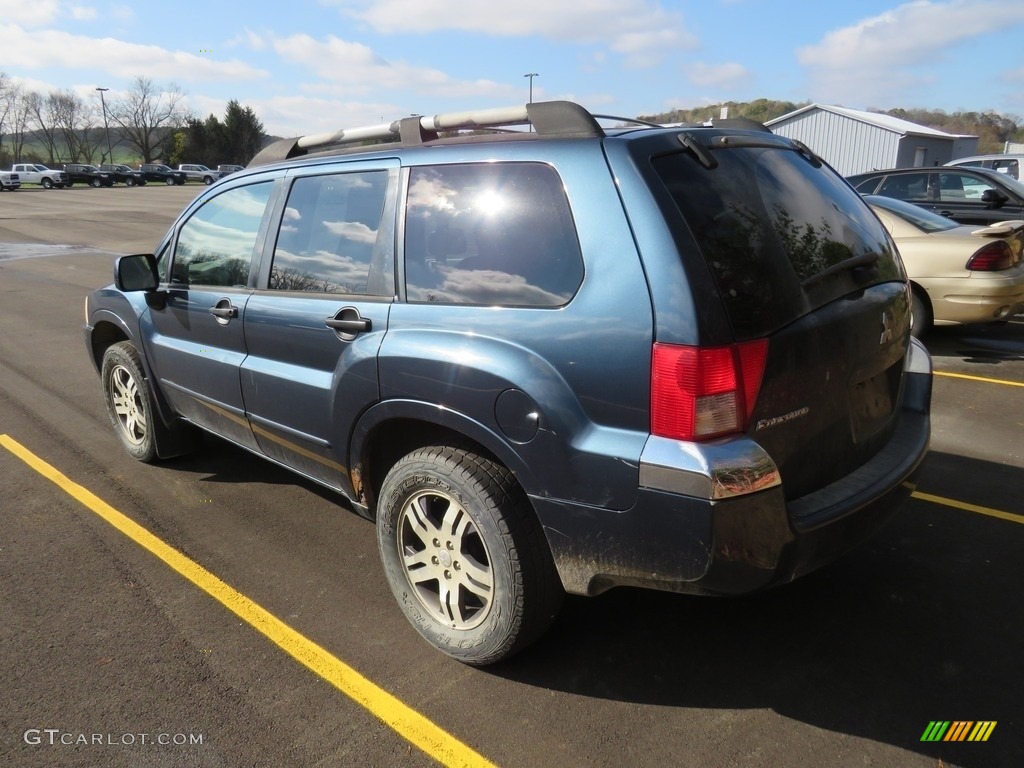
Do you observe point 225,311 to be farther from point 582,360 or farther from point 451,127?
point 582,360

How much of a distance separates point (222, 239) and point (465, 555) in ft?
7.47

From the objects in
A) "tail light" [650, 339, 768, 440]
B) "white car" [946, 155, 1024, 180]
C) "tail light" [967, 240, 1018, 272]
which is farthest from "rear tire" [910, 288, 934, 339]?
"white car" [946, 155, 1024, 180]

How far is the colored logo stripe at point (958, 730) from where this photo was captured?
7.95ft

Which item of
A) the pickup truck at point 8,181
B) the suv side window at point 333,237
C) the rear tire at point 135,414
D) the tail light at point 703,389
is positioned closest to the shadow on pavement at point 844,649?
the tail light at point 703,389

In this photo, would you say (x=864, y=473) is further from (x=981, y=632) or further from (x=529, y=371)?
(x=529, y=371)

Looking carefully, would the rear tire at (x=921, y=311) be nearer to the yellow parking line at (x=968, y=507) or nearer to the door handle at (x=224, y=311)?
the yellow parking line at (x=968, y=507)

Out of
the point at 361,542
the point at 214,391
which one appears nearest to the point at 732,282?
the point at 361,542

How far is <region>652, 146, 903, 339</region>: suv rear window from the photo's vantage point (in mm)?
2307

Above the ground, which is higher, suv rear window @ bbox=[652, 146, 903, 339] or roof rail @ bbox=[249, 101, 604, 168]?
roof rail @ bbox=[249, 101, 604, 168]

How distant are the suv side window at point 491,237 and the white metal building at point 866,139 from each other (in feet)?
111

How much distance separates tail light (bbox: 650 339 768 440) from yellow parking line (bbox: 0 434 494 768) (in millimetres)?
1228

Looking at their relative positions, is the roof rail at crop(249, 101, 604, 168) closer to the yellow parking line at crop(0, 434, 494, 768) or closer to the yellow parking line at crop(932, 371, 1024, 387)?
the yellow parking line at crop(0, 434, 494, 768)

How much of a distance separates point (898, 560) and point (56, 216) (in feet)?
110

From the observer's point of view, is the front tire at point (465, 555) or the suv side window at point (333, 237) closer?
the front tire at point (465, 555)
